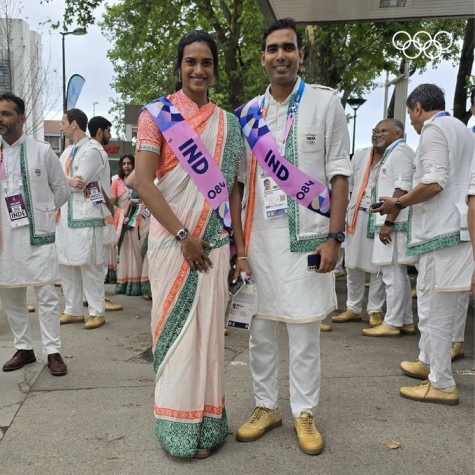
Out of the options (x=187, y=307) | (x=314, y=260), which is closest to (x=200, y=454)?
(x=187, y=307)

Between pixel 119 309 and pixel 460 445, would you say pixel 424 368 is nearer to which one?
pixel 460 445

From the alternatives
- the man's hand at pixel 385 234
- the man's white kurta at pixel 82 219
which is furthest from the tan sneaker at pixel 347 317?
the man's white kurta at pixel 82 219

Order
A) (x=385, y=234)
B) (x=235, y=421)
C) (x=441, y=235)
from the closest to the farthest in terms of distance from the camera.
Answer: (x=235, y=421)
(x=441, y=235)
(x=385, y=234)

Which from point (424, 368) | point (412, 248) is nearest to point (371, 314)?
point (424, 368)

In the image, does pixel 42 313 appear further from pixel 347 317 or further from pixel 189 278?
pixel 347 317

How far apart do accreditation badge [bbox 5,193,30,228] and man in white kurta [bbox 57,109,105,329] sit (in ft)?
4.34

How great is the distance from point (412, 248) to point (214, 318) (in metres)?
1.57

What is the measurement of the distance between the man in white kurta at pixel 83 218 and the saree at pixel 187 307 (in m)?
2.76

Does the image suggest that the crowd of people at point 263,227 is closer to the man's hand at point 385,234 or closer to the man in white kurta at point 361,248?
the man's hand at point 385,234

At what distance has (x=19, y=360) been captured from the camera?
13.6 feet

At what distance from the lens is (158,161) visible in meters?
2.70

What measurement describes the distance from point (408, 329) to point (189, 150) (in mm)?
3317

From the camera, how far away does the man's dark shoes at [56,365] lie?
13.0ft

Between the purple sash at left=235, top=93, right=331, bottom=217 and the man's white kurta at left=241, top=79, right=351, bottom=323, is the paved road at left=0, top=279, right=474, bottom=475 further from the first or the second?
the purple sash at left=235, top=93, right=331, bottom=217
